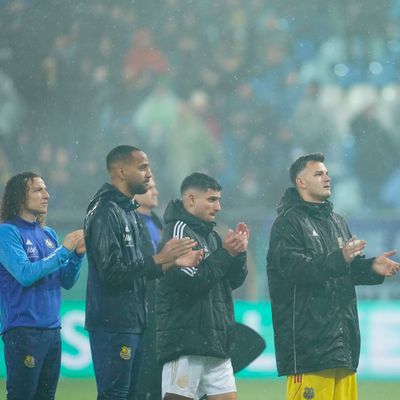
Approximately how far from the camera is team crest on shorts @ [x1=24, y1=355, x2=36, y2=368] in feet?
15.6

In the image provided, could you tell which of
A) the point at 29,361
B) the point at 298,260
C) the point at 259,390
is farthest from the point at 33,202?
the point at 259,390

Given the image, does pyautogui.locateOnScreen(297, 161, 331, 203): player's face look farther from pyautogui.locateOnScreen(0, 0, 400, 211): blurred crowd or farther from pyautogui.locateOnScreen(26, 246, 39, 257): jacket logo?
pyautogui.locateOnScreen(0, 0, 400, 211): blurred crowd

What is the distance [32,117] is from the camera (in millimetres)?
11734

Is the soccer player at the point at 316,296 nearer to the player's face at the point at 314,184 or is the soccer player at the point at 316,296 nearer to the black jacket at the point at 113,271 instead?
the player's face at the point at 314,184

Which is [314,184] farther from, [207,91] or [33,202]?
[207,91]

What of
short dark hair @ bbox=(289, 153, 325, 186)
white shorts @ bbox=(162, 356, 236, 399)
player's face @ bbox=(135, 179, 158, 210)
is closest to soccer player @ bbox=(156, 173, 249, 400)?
white shorts @ bbox=(162, 356, 236, 399)

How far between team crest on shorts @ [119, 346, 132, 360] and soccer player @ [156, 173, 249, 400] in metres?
0.28

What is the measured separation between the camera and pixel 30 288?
4.88 meters

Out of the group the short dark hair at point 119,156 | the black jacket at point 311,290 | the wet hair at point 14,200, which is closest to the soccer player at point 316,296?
the black jacket at point 311,290

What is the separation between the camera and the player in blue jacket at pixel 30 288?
15.7 ft

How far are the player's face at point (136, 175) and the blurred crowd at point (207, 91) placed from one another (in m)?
6.09

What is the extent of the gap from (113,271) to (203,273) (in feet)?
1.60

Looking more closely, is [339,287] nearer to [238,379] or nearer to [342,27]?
[238,379]

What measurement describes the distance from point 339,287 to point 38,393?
62.2 inches
